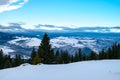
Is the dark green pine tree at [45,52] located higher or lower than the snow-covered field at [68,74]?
lower

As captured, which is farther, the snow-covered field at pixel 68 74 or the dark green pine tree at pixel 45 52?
the dark green pine tree at pixel 45 52

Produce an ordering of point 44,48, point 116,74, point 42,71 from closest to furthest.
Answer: point 116,74 < point 42,71 < point 44,48

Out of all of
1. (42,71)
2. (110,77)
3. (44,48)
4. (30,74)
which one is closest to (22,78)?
(30,74)

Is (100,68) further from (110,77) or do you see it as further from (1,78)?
(1,78)

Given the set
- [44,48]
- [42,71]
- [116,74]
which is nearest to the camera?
[116,74]

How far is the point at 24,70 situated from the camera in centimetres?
1543

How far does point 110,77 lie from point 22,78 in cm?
476

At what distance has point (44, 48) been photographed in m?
49.2

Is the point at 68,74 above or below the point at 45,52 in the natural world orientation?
above

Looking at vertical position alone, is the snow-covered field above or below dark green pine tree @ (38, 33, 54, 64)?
above

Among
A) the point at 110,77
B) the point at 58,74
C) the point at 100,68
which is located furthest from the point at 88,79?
the point at 100,68

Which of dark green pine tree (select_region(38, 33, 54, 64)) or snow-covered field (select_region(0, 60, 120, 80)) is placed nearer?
snow-covered field (select_region(0, 60, 120, 80))

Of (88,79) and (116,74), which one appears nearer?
(88,79)

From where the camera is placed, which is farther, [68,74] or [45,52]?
[45,52]
